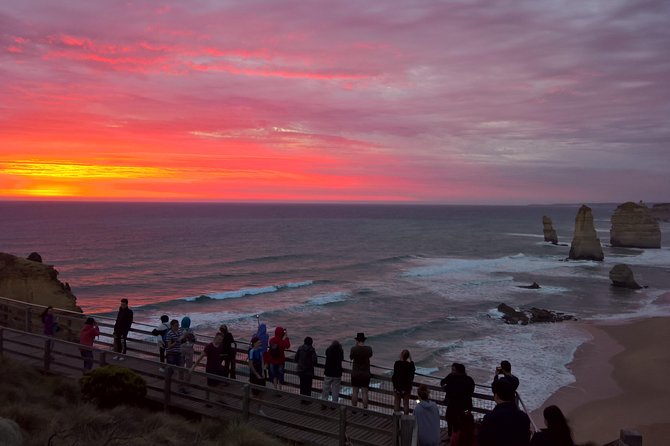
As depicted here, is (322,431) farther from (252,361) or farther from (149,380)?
(149,380)

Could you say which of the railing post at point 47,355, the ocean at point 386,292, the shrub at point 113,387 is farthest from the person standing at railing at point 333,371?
the ocean at point 386,292

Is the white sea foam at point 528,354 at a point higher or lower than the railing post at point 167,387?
lower

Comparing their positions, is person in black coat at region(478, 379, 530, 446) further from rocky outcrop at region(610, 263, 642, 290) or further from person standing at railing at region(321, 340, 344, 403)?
rocky outcrop at region(610, 263, 642, 290)

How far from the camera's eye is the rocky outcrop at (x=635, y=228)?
86375 millimetres

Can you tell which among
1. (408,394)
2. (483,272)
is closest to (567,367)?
(408,394)

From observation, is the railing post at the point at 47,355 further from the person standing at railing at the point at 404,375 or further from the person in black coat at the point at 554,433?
the person in black coat at the point at 554,433

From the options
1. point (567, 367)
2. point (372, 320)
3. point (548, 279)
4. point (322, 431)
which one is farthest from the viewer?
point (548, 279)

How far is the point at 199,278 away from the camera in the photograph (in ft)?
174

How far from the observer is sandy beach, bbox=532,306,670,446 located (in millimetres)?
18406

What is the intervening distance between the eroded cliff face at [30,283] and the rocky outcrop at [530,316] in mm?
27089

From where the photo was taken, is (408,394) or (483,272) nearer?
(408,394)

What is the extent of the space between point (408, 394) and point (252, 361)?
10.3 ft

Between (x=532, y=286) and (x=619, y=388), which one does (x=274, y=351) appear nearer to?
(x=619, y=388)

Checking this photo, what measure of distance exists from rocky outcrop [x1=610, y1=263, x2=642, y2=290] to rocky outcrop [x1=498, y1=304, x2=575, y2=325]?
14.1m
